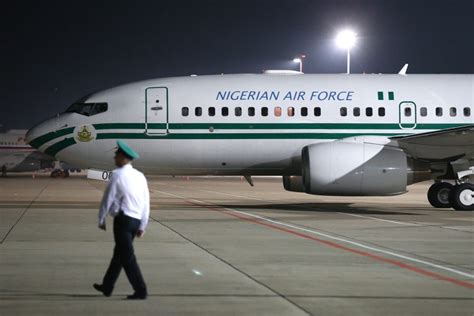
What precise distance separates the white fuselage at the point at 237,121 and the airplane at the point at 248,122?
27 mm

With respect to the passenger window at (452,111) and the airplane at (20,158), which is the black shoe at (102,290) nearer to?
the passenger window at (452,111)

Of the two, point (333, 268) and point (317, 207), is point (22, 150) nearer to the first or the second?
point (317, 207)

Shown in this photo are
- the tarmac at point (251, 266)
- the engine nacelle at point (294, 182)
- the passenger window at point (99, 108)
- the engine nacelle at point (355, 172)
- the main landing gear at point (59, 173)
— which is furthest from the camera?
the main landing gear at point (59, 173)

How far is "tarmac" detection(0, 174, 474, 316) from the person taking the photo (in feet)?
25.9

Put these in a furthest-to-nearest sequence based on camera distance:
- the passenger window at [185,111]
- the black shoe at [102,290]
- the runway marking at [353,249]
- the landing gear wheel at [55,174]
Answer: the landing gear wheel at [55,174] → the passenger window at [185,111] → the runway marking at [353,249] → the black shoe at [102,290]

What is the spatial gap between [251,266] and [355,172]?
10161 mm

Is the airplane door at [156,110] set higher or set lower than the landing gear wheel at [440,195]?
higher

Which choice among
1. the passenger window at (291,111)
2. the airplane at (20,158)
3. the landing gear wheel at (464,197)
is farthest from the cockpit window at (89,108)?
the airplane at (20,158)

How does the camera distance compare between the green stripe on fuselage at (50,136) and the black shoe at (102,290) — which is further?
the green stripe on fuselage at (50,136)

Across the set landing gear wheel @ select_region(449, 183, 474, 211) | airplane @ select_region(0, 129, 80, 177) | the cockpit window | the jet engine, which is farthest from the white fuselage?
airplane @ select_region(0, 129, 80, 177)

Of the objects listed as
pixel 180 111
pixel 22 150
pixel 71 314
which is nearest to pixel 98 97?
pixel 180 111

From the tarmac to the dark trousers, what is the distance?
19cm

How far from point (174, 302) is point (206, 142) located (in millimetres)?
14268

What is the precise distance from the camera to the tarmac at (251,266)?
311 inches
